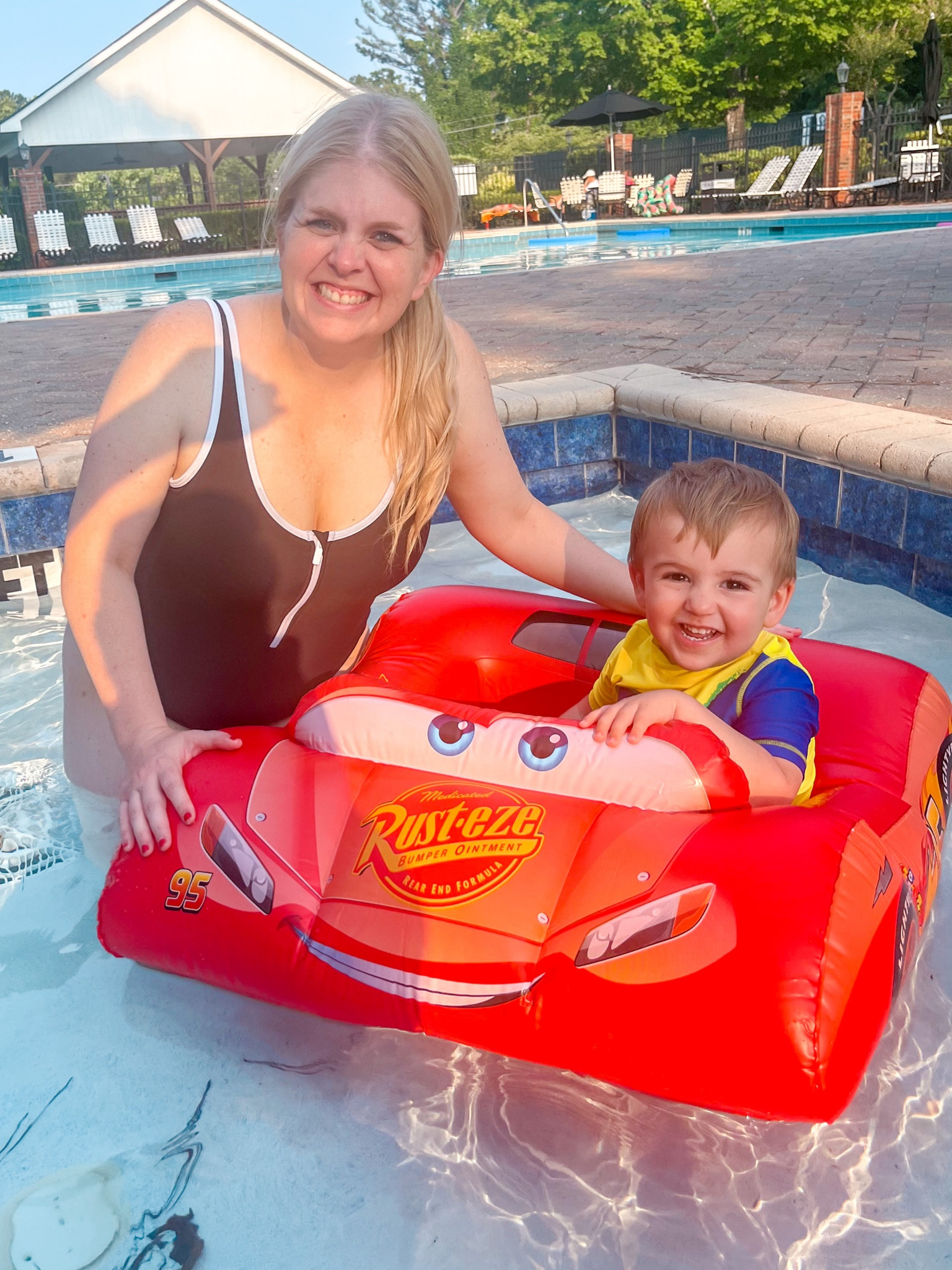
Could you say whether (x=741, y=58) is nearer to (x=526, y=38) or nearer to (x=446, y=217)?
(x=526, y=38)

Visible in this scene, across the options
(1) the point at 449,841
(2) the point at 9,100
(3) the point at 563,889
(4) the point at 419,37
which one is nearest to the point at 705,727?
(3) the point at 563,889

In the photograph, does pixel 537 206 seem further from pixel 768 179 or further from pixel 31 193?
pixel 31 193

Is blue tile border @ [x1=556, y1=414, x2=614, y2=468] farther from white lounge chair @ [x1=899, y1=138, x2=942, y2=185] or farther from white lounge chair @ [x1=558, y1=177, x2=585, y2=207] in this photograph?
white lounge chair @ [x1=558, y1=177, x2=585, y2=207]

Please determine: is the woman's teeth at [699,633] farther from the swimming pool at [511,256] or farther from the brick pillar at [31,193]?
the brick pillar at [31,193]

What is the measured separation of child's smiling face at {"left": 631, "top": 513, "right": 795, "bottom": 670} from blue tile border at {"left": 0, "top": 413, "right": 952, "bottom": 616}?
5.22 ft

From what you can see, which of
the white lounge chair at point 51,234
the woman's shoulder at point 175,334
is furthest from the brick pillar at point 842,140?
the woman's shoulder at point 175,334

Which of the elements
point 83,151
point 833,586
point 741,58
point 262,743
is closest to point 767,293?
point 833,586

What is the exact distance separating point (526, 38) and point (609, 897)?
125ft

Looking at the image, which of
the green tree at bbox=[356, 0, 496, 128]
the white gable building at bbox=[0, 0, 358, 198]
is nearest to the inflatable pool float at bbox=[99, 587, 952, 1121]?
the white gable building at bbox=[0, 0, 358, 198]

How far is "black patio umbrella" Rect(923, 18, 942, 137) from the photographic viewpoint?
18.0 m

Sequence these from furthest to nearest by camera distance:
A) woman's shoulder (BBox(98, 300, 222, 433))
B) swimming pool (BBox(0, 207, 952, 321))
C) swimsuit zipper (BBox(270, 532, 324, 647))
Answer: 1. swimming pool (BBox(0, 207, 952, 321))
2. swimsuit zipper (BBox(270, 532, 324, 647))
3. woman's shoulder (BBox(98, 300, 222, 433))

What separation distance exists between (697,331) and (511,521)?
4.45 metres

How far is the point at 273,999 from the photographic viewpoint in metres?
1.80

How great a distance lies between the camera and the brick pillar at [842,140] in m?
20.3
